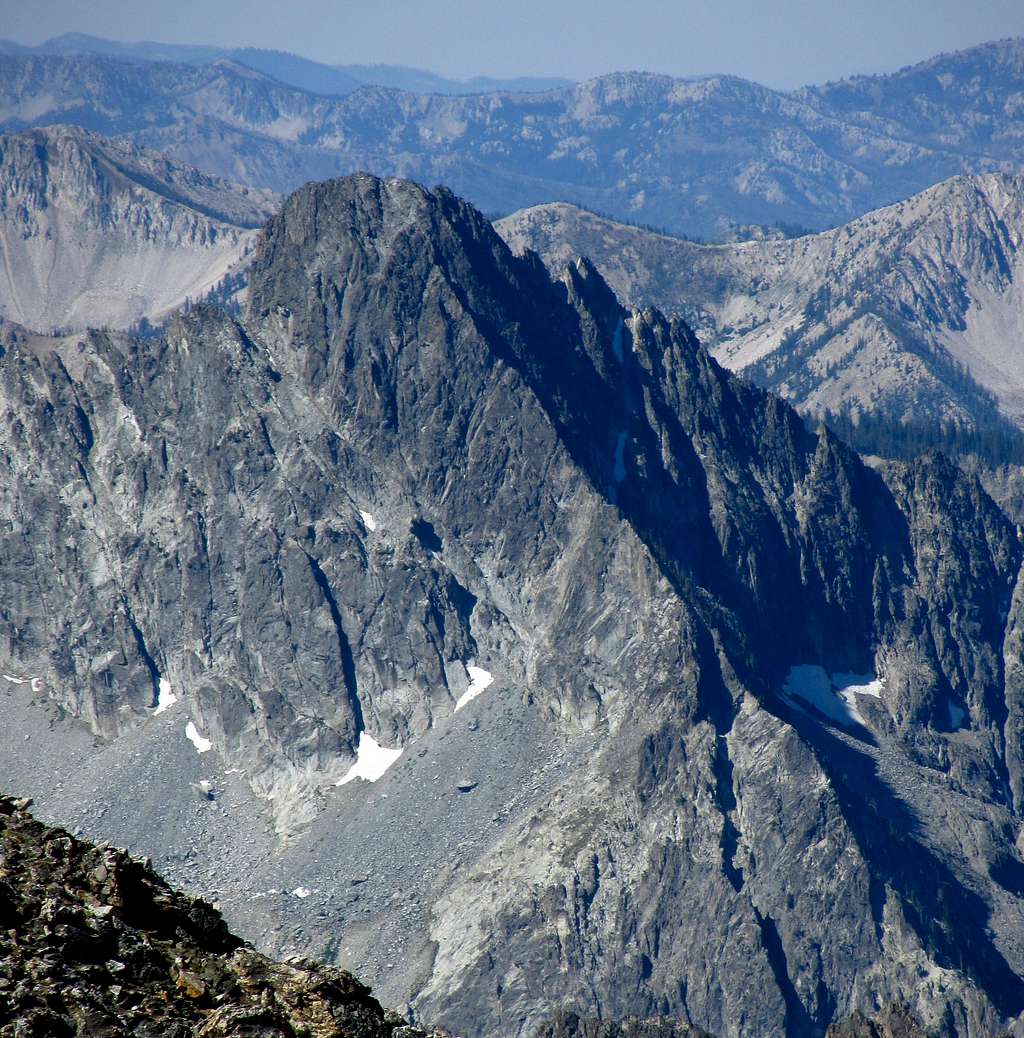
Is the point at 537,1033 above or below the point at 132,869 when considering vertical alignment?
below

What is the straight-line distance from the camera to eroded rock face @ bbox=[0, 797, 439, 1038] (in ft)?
153

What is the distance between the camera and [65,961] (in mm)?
48625

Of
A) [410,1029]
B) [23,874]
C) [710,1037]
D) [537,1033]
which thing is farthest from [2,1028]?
[710,1037]

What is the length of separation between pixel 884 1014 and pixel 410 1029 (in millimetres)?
155394

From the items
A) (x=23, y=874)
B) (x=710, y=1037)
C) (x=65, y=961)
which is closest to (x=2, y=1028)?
(x=65, y=961)

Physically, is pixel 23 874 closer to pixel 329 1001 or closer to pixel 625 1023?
pixel 329 1001

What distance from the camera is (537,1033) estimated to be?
187 metres

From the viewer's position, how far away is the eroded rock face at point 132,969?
46500 millimetres

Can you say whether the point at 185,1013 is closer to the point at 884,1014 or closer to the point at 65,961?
the point at 65,961

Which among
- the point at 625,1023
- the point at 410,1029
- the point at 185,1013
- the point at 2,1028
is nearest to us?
the point at 2,1028

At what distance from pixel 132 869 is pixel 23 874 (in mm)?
3506

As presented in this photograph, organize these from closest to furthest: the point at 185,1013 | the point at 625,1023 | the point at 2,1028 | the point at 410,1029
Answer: the point at 2,1028 → the point at 185,1013 → the point at 410,1029 → the point at 625,1023

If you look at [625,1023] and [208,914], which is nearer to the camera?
[208,914]

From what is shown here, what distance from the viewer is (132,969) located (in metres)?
49.5
